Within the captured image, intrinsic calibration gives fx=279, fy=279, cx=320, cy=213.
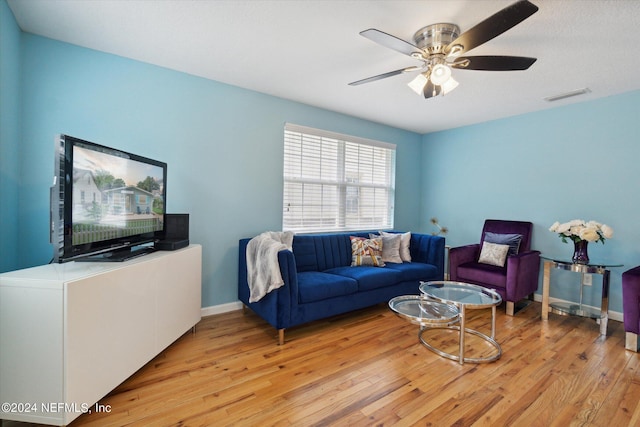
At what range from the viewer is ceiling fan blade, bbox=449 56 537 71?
6.28 ft

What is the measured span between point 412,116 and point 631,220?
271 centimetres

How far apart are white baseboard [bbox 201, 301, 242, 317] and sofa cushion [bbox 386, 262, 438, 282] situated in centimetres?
181

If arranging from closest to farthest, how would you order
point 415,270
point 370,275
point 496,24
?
point 496,24 < point 370,275 < point 415,270

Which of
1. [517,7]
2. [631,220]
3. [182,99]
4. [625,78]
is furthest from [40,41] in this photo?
[631,220]

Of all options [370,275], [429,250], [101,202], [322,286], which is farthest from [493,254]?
[101,202]

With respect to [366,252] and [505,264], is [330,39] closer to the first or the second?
[366,252]

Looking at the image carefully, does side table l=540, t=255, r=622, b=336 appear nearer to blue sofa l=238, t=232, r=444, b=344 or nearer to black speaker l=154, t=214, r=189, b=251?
blue sofa l=238, t=232, r=444, b=344

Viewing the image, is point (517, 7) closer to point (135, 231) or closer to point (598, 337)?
point (135, 231)

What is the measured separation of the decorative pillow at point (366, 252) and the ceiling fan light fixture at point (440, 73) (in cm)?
198

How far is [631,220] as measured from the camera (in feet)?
9.97

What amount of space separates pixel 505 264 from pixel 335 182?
2383 mm

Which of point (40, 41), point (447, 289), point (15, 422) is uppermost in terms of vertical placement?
point (40, 41)

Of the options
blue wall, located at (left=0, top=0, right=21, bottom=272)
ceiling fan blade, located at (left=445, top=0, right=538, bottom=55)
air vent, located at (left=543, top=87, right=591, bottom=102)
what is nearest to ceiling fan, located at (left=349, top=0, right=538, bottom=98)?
ceiling fan blade, located at (left=445, top=0, right=538, bottom=55)

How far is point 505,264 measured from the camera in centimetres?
345
